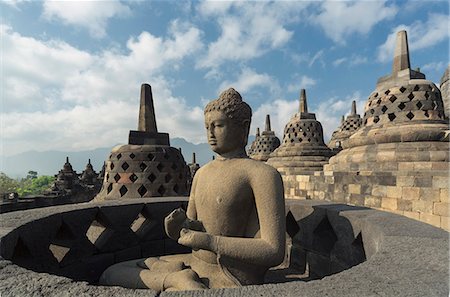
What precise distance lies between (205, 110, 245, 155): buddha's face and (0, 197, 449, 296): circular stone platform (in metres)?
1.24

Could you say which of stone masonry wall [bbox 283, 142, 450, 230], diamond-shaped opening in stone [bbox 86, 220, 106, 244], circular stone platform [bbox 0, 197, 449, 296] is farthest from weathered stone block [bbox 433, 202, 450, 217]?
diamond-shaped opening in stone [bbox 86, 220, 106, 244]

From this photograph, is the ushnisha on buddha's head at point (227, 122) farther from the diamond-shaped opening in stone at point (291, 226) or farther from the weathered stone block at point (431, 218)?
the weathered stone block at point (431, 218)

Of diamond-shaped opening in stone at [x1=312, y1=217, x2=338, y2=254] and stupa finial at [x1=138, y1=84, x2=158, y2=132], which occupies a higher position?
stupa finial at [x1=138, y1=84, x2=158, y2=132]

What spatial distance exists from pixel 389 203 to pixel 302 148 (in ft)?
25.8

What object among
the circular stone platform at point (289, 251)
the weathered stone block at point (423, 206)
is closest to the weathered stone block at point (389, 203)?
the weathered stone block at point (423, 206)

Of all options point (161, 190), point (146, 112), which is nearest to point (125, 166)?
point (161, 190)

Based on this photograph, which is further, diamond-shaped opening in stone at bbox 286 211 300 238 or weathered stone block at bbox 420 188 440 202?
weathered stone block at bbox 420 188 440 202

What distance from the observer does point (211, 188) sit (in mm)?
2564

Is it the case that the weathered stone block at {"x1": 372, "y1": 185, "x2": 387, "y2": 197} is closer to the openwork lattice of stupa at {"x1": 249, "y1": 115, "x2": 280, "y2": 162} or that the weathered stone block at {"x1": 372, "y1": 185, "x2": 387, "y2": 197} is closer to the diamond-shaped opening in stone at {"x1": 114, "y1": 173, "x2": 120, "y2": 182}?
the diamond-shaped opening in stone at {"x1": 114, "y1": 173, "x2": 120, "y2": 182}

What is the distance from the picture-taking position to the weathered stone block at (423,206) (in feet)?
15.0

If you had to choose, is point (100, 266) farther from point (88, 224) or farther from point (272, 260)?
point (272, 260)

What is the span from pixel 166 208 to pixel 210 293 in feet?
9.58

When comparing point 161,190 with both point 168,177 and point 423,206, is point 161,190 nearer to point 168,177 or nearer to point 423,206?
point 168,177

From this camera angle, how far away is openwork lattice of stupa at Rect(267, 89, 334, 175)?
485 inches
